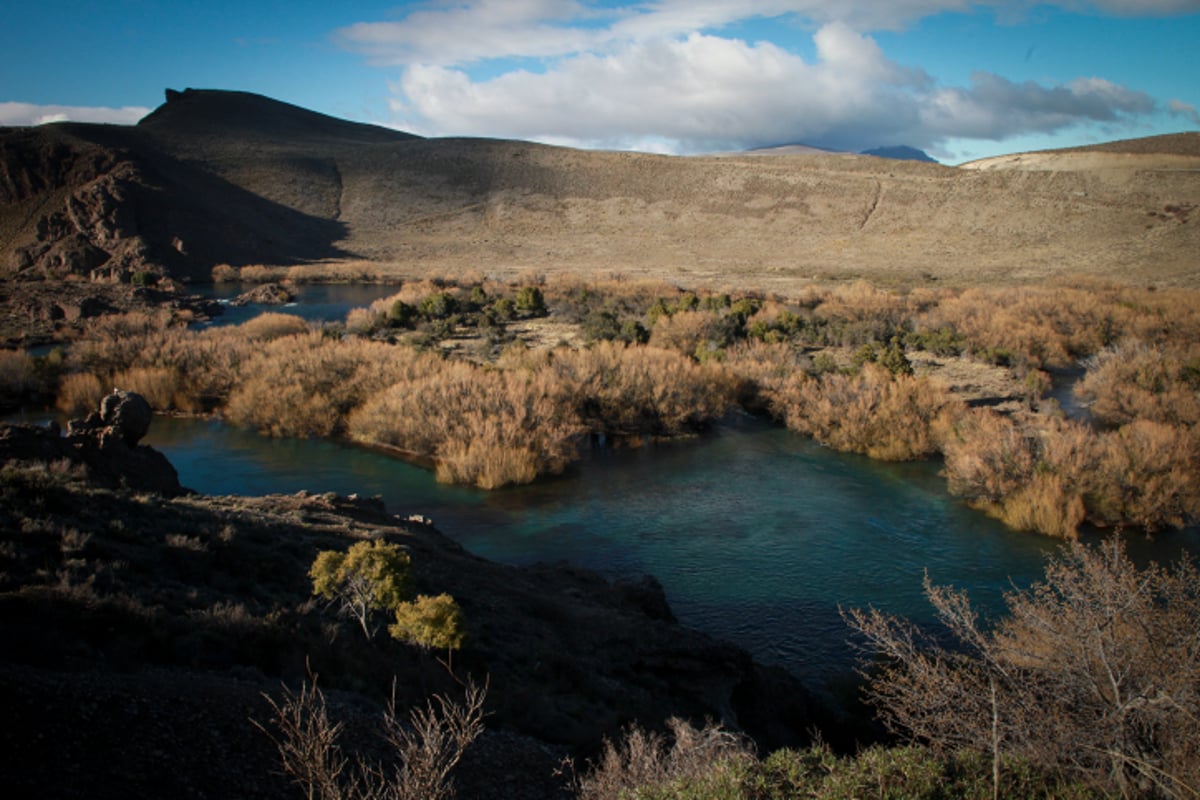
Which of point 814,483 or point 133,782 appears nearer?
point 133,782

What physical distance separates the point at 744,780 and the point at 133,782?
4.15 metres

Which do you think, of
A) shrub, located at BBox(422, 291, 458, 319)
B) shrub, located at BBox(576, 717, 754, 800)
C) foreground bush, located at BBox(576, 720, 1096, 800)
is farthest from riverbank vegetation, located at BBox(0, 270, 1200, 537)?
shrub, located at BBox(576, 717, 754, 800)

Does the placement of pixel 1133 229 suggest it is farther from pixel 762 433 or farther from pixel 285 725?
pixel 285 725

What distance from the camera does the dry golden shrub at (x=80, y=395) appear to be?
24406 millimetres

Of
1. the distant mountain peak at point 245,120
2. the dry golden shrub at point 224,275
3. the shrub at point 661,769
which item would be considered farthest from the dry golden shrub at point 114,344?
the distant mountain peak at point 245,120

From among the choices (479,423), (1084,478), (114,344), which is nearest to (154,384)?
(114,344)

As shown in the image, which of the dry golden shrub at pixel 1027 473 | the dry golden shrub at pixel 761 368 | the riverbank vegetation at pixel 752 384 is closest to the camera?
the dry golden shrub at pixel 1027 473

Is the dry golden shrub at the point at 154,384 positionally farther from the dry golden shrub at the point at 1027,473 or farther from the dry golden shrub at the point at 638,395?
the dry golden shrub at the point at 1027,473

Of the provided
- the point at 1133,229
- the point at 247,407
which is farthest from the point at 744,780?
the point at 1133,229

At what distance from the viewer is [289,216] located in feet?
258

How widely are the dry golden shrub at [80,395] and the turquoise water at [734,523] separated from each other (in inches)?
111

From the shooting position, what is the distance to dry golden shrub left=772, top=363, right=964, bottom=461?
2150 cm

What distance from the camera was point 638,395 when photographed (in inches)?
945

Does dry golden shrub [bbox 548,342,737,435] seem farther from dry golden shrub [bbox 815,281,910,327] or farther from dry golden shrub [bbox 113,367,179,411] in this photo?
dry golden shrub [bbox 815,281,910,327]
